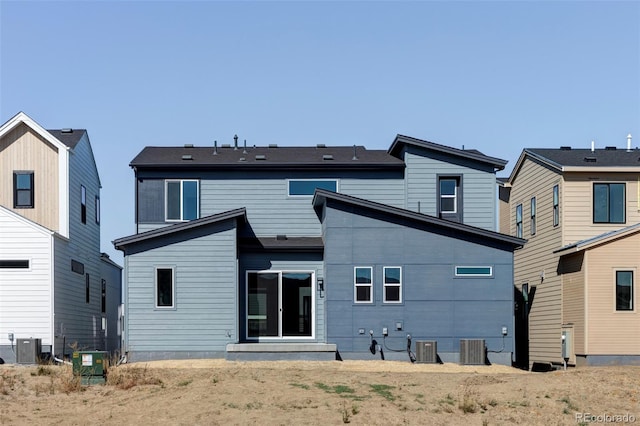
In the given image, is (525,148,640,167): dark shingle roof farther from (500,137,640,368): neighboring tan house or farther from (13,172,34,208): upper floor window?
(13,172,34,208): upper floor window

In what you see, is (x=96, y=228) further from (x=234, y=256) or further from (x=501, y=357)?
(x=501, y=357)

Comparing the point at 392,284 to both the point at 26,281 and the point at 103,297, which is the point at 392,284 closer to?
the point at 26,281

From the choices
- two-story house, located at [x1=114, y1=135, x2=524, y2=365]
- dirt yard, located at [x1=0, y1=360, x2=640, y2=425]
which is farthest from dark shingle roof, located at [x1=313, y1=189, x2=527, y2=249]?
dirt yard, located at [x1=0, y1=360, x2=640, y2=425]

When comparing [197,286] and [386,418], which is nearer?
[386,418]

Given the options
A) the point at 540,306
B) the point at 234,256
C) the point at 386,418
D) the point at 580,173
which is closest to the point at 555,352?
the point at 540,306

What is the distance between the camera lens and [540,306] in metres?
34.1

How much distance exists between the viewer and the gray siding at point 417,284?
94.6ft

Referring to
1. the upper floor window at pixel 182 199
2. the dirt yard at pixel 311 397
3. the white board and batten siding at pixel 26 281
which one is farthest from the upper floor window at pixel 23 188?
the dirt yard at pixel 311 397

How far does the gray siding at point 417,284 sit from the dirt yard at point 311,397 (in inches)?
139

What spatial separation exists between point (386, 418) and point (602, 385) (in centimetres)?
672

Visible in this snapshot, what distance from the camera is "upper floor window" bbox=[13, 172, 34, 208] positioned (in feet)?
109

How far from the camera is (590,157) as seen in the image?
106ft

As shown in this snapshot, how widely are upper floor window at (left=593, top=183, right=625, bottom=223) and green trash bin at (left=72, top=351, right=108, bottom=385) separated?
699 inches

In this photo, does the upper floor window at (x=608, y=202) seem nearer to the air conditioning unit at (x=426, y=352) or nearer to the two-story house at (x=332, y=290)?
the two-story house at (x=332, y=290)
